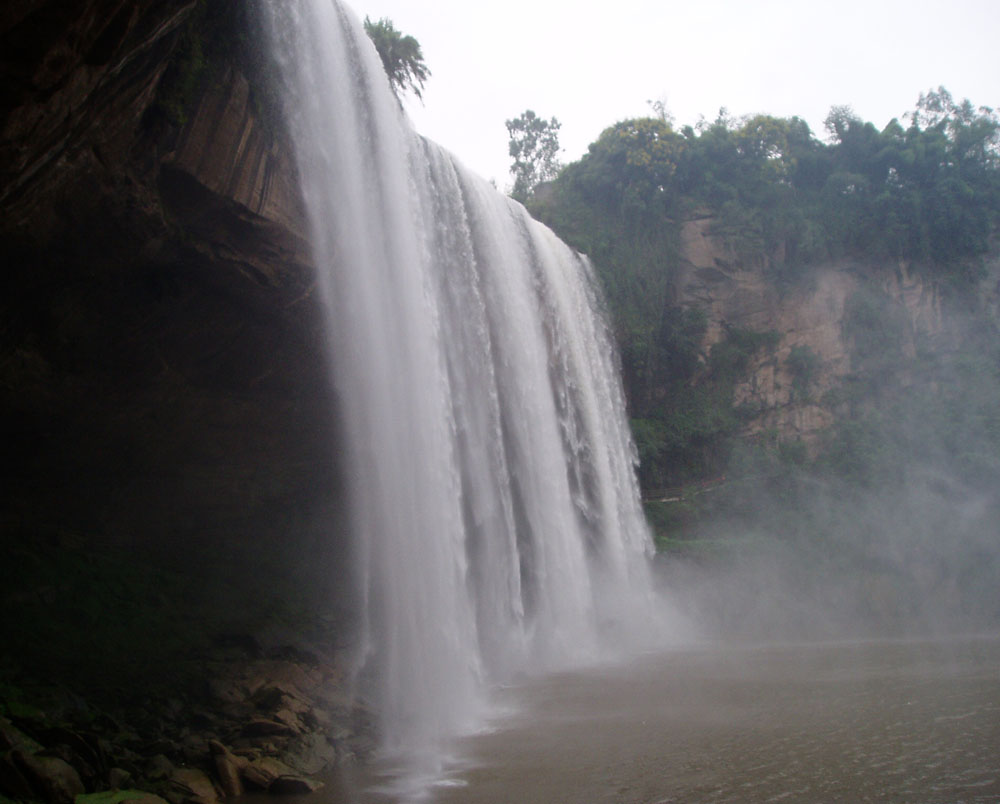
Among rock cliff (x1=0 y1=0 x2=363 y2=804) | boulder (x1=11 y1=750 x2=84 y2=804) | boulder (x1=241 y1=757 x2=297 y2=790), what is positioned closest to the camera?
boulder (x1=11 y1=750 x2=84 y2=804)

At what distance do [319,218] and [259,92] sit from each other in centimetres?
169

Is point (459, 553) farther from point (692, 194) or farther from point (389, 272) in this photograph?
point (692, 194)

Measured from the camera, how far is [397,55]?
49.2 ft

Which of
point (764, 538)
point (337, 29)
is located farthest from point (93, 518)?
point (764, 538)

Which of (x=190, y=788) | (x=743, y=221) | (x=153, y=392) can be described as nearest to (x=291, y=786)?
(x=190, y=788)

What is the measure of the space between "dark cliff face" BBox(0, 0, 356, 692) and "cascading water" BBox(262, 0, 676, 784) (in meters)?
0.94

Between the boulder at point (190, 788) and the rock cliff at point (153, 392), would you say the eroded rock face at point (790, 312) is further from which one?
the boulder at point (190, 788)

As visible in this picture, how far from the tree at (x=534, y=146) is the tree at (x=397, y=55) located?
2503 centimetres

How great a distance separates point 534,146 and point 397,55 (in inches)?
1026

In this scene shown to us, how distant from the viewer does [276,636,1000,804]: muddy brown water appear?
534 centimetres

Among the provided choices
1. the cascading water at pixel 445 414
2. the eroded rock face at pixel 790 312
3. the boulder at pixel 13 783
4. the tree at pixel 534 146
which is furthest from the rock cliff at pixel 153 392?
the tree at pixel 534 146

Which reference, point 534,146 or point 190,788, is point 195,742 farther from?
point 534,146

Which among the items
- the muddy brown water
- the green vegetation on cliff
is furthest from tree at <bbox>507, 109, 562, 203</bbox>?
the muddy brown water

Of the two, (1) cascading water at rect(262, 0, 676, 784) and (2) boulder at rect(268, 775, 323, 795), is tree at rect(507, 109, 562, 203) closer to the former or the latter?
(1) cascading water at rect(262, 0, 676, 784)
